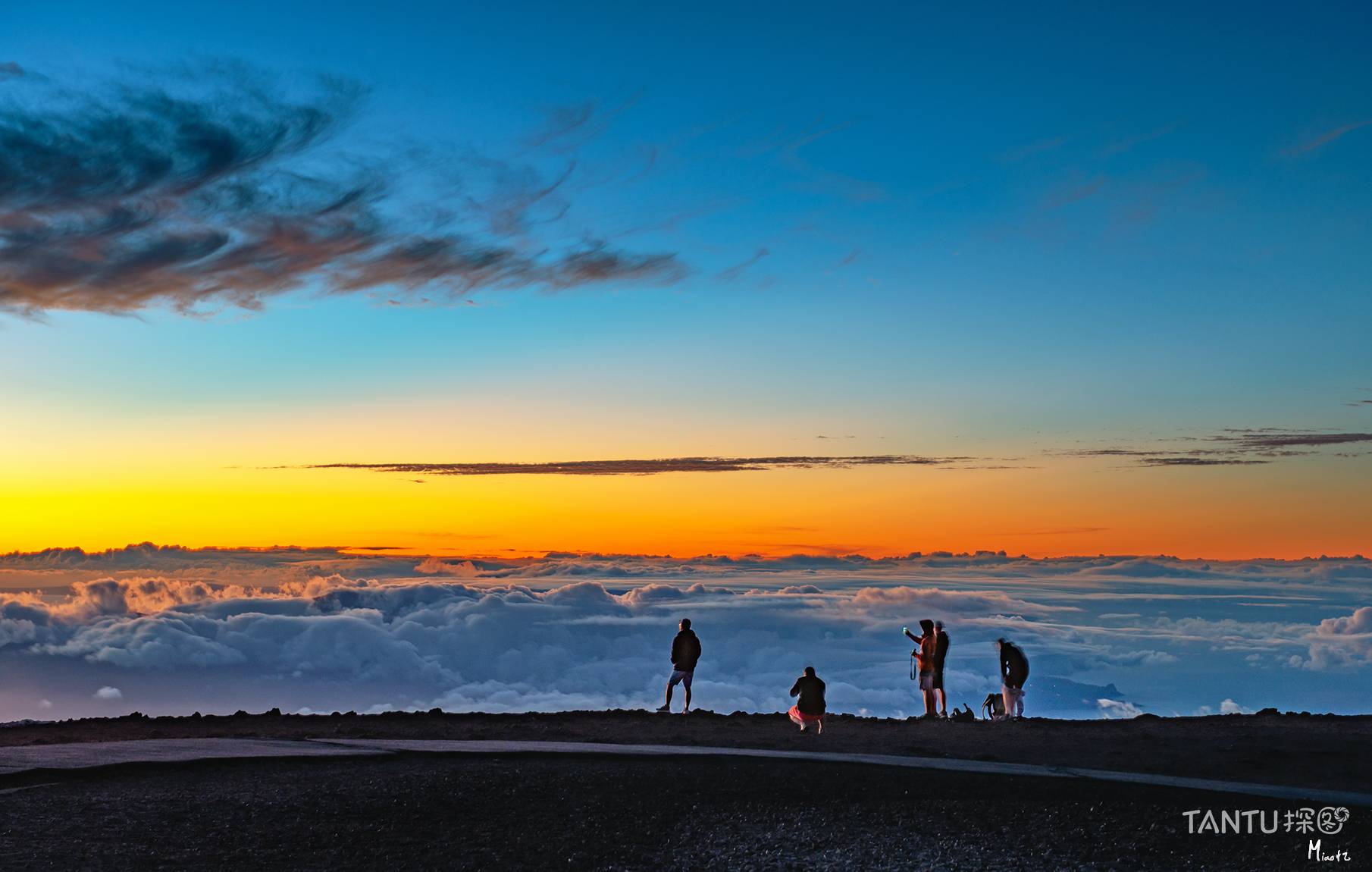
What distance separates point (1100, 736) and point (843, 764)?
548 cm

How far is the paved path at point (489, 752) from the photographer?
40.9 feet

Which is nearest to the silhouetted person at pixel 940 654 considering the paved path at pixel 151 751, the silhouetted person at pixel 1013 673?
the silhouetted person at pixel 1013 673

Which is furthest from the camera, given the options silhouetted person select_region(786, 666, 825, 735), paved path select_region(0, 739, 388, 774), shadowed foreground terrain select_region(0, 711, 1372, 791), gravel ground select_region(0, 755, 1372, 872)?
silhouetted person select_region(786, 666, 825, 735)

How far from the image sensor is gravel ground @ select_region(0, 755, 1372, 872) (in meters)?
9.41

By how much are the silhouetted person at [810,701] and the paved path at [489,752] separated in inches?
125

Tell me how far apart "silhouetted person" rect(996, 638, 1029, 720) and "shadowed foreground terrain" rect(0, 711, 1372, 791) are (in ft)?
2.84

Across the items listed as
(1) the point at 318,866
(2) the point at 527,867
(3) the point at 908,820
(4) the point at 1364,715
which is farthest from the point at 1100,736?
(1) the point at 318,866

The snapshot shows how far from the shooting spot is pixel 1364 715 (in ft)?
64.0

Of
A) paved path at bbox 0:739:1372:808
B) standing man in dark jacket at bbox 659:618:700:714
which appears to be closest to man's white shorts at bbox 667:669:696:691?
standing man in dark jacket at bbox 659:618:700:714

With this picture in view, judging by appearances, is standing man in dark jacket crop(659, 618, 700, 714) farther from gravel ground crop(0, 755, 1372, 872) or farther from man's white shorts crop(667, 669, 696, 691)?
gravel ground crop(0, 755, 1372, 872)

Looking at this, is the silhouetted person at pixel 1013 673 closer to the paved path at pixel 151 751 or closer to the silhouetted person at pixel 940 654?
the silhouetted person at pixel 940 654

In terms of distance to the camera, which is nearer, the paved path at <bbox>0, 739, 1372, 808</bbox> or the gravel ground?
the gravel ground

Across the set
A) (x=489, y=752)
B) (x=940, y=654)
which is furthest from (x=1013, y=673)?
(x=489, y=752)

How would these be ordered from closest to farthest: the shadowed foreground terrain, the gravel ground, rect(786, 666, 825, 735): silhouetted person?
the gravel ground
the shadowed foreground terrain
rect(786, 666, 825, 735): silhouetted person
